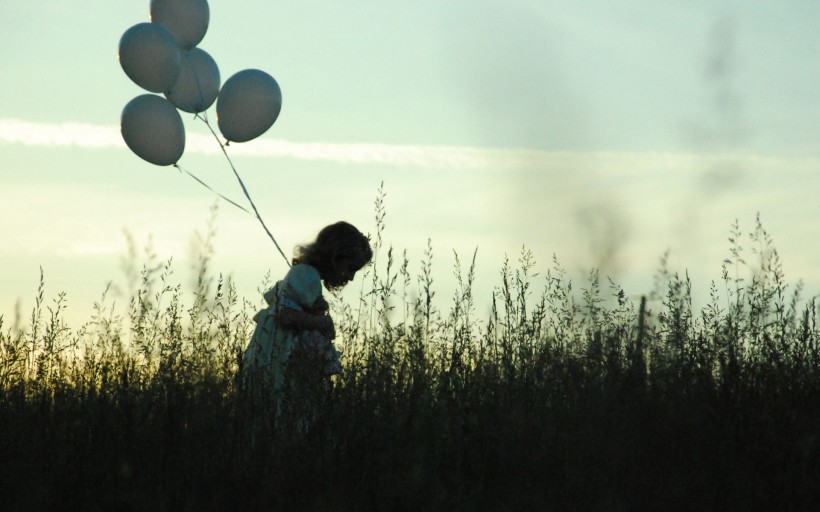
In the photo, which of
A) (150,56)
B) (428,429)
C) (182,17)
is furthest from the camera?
Answer: (182,17)

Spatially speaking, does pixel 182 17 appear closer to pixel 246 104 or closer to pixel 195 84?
pixel 195 84

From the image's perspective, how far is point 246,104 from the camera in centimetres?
570

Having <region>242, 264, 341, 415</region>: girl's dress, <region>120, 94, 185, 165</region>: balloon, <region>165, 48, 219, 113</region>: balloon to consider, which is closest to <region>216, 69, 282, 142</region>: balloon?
<region>165, 48, 219, 113</region>: balloon

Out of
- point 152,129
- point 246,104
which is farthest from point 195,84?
point 152,129

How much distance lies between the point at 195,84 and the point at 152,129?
0.54 m

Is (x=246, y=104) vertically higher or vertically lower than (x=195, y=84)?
lower

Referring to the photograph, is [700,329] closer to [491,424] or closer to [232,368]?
[491,424]

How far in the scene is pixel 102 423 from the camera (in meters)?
3.37

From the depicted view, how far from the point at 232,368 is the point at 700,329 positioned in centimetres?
245

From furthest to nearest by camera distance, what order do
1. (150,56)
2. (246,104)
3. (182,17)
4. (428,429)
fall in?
(182,17)
(246,104)
(150,56)
(428,429)

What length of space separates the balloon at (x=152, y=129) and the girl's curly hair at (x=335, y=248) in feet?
3.86

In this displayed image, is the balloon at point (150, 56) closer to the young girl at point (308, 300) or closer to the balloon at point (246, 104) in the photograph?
the balloon at point (246, 104)

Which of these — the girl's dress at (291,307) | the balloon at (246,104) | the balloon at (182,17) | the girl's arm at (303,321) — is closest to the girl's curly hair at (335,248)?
the girl's dress at (291,307)

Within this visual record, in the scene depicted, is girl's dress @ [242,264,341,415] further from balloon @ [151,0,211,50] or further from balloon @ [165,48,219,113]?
balloon @ [151,0,211,50]
